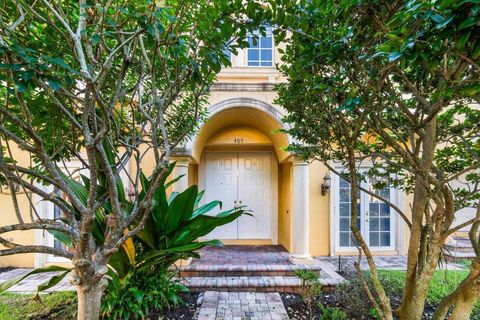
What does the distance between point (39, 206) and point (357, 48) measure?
6527mm

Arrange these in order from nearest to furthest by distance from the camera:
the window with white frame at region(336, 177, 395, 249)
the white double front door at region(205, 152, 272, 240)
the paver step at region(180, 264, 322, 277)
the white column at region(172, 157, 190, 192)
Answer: the paver step at region(180, 264, 322, 277) → the white column at region(172, 157, 190, 192) → the window with white frame at region(336, 177, 395, 249) → the white double front door at region(205, 152, 272, 240)

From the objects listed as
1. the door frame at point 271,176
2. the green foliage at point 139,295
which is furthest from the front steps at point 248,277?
the door frame at point 271,176

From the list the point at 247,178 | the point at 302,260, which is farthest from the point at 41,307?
the point at 247,178

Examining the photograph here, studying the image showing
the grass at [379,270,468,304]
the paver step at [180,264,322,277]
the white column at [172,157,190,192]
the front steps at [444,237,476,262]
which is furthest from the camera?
A: the front steps at [444,237,476,262]

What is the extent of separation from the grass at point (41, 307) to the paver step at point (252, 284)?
1.47 meters

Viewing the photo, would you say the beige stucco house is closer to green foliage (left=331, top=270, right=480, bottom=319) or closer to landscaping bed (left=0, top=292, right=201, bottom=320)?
green foliage (left=331, top=270, right=480, bottom=319)

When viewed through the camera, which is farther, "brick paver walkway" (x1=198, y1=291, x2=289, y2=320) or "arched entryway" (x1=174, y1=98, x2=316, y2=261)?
"arched entryway" (x1=174, y1=98, x2=316, y2=261)

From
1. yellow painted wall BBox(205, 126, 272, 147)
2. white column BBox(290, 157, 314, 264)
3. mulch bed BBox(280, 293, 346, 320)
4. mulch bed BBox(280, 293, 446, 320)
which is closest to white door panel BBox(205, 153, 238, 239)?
yellow painted wall BBox(205, 126, 272, 147)

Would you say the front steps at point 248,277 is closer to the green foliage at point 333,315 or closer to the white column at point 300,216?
the white column at point 300,216

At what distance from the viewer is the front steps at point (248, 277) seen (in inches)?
147

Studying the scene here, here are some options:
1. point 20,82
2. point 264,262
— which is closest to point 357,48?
point 20,82

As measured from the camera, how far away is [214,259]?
16.4 feet

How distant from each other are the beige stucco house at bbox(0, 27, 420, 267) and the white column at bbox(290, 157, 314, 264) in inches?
0.7

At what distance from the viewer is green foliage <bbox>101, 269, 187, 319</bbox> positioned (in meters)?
2.50
